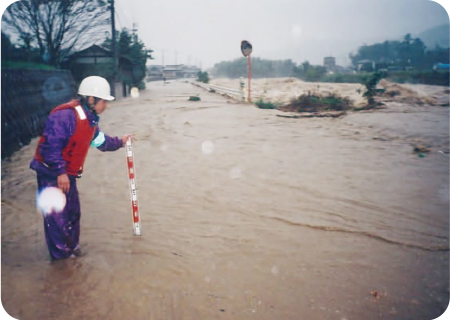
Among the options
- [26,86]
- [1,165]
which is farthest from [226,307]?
[26,86]

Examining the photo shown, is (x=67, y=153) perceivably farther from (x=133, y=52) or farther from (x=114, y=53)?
(x=133, y=52)

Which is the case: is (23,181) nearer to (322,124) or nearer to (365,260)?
(365,260)

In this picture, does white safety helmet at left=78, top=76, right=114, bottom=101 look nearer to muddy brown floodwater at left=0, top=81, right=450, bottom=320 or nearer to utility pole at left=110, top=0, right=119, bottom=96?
muddy brown floodwater at left=0, top=81, right=450, bottom=320

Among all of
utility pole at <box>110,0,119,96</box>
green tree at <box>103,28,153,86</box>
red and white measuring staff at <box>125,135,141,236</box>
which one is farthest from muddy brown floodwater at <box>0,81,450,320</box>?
green tree at <box>103,28,153,86</box>

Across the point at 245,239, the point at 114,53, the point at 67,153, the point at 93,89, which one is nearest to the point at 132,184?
the point at 67,153

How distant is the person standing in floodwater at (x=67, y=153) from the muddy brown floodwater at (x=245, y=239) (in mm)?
299

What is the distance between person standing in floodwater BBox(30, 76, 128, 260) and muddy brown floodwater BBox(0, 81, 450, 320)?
299mm

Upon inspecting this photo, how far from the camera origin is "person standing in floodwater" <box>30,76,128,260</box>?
284 cm

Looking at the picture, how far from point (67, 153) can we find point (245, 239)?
2.18m

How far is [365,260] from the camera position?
3.26m

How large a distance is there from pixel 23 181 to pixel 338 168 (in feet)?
20.0

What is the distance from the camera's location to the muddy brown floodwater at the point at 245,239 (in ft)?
8.75

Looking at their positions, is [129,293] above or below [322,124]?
below

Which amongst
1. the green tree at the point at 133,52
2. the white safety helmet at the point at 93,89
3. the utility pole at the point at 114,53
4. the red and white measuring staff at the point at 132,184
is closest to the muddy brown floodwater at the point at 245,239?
the red and white measuring staff at the point at 132,184
